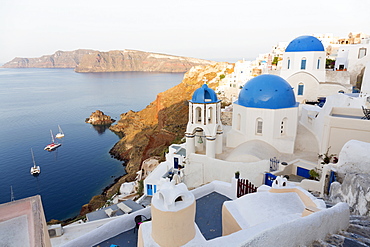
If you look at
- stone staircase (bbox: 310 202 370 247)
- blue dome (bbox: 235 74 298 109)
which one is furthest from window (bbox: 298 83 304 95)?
stone staircase (bbox: 310 202 370 247)

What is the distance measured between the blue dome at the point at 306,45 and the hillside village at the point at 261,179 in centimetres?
11

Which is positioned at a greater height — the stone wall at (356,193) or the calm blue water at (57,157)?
the stone wall at (356,193)

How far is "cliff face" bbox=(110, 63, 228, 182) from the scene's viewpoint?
42469 millimetres

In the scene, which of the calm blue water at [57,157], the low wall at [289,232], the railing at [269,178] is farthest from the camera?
the calm blue water at [57,157]

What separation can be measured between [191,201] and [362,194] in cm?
611

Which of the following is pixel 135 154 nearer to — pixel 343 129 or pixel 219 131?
pixel 219 131

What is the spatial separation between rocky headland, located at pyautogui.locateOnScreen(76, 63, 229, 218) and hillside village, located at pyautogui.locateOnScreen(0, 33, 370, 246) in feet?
36.6

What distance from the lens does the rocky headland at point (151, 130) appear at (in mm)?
38562

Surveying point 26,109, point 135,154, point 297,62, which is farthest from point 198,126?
point 26,109

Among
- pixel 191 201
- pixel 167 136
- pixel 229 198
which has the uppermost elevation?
pixel 191 201

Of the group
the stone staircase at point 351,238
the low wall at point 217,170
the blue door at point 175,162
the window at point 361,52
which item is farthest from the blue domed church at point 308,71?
the stone staircase at point 351,238

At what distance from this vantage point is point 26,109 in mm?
79938

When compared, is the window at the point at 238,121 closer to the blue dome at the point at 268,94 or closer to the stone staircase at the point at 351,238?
the blue dome at the point at 268,94

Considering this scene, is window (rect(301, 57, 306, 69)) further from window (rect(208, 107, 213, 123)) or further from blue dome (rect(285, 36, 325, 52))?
window (rect(208, 107, 213, 123))
